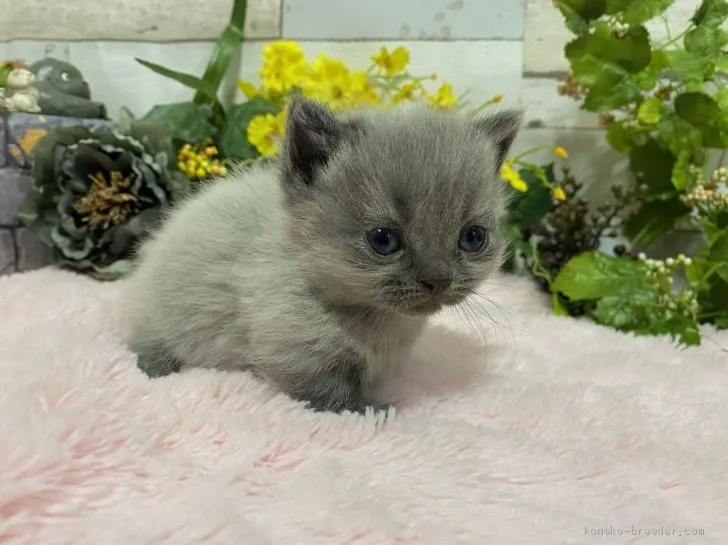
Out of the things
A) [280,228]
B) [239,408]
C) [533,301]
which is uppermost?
[280,228]

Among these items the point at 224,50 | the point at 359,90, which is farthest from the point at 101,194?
the point at 359,90

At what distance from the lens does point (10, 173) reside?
1.57 metres

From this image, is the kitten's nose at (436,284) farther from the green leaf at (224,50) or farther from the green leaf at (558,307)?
the green leaf at (224,50)

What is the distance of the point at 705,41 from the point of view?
4.51 feet

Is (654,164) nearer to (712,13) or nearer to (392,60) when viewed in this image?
(712,13)

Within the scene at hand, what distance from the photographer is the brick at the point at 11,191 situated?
5.15 ft

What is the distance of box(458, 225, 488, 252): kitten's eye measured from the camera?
820 mm

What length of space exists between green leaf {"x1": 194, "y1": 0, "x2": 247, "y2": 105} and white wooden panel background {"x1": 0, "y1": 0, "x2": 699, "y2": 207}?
0.29 ft

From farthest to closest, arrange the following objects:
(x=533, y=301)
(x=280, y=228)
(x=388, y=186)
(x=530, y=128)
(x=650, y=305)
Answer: (x=530, y=128)
(x=533, y=301)
(x=650, y=305)
(x=280, y=228)
(x=388, y=186)

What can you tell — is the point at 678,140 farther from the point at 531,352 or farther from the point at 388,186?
the point at 388,186

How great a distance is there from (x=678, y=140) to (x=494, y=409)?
878 millimetres

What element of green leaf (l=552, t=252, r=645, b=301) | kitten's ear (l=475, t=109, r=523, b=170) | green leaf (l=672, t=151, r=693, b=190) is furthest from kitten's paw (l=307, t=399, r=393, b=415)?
green leaf (l=672, t=151, r=693, b=190)

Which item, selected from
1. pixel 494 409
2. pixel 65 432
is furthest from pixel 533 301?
pixel 65 432

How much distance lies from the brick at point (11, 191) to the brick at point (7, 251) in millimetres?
28
